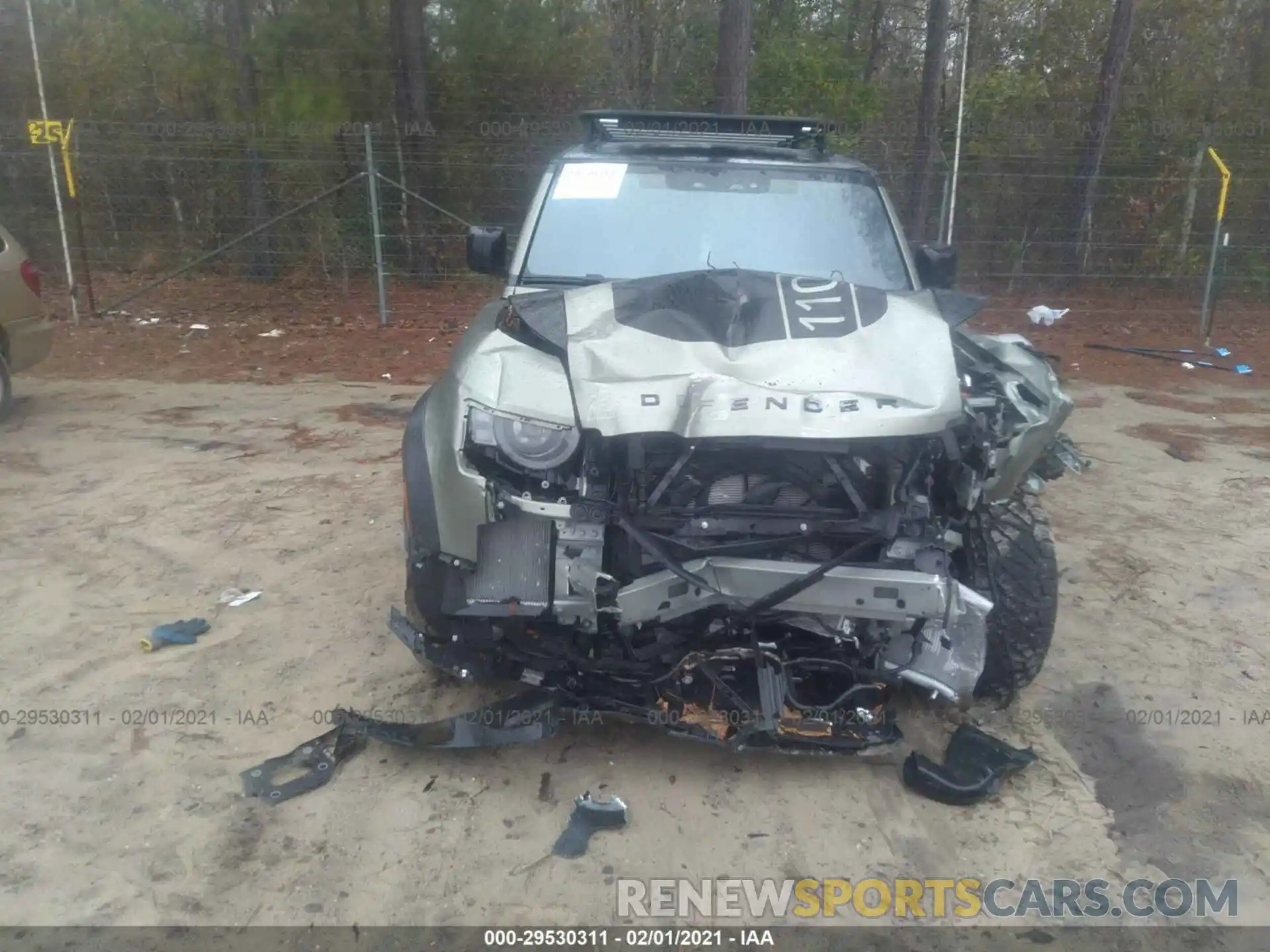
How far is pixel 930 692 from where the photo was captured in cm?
362

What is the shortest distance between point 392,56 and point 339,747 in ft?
33.7

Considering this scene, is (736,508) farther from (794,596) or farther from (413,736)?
(413,736)

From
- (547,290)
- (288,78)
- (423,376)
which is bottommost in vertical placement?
(423,376)

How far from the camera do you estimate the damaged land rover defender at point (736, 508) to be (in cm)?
308

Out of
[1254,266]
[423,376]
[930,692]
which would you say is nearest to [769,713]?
[930,692]

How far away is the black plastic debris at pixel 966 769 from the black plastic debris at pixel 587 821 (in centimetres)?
98

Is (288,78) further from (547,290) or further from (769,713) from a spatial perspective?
(769,713)

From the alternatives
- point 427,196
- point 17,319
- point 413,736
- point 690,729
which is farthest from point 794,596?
point 427,196

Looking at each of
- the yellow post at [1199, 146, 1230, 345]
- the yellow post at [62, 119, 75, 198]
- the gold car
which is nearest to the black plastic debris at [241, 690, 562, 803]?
the gold car

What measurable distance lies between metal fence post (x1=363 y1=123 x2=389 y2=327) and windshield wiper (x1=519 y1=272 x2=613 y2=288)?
21.1ft

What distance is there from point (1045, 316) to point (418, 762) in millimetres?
9888

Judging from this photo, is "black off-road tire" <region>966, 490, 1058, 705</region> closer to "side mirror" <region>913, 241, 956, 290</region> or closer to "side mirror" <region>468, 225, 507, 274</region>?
"side mirror" <region>913, 241, 956, 290</region>

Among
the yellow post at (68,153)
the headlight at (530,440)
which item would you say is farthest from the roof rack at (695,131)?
the yellow post at (68,153)

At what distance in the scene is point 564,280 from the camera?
449cm
